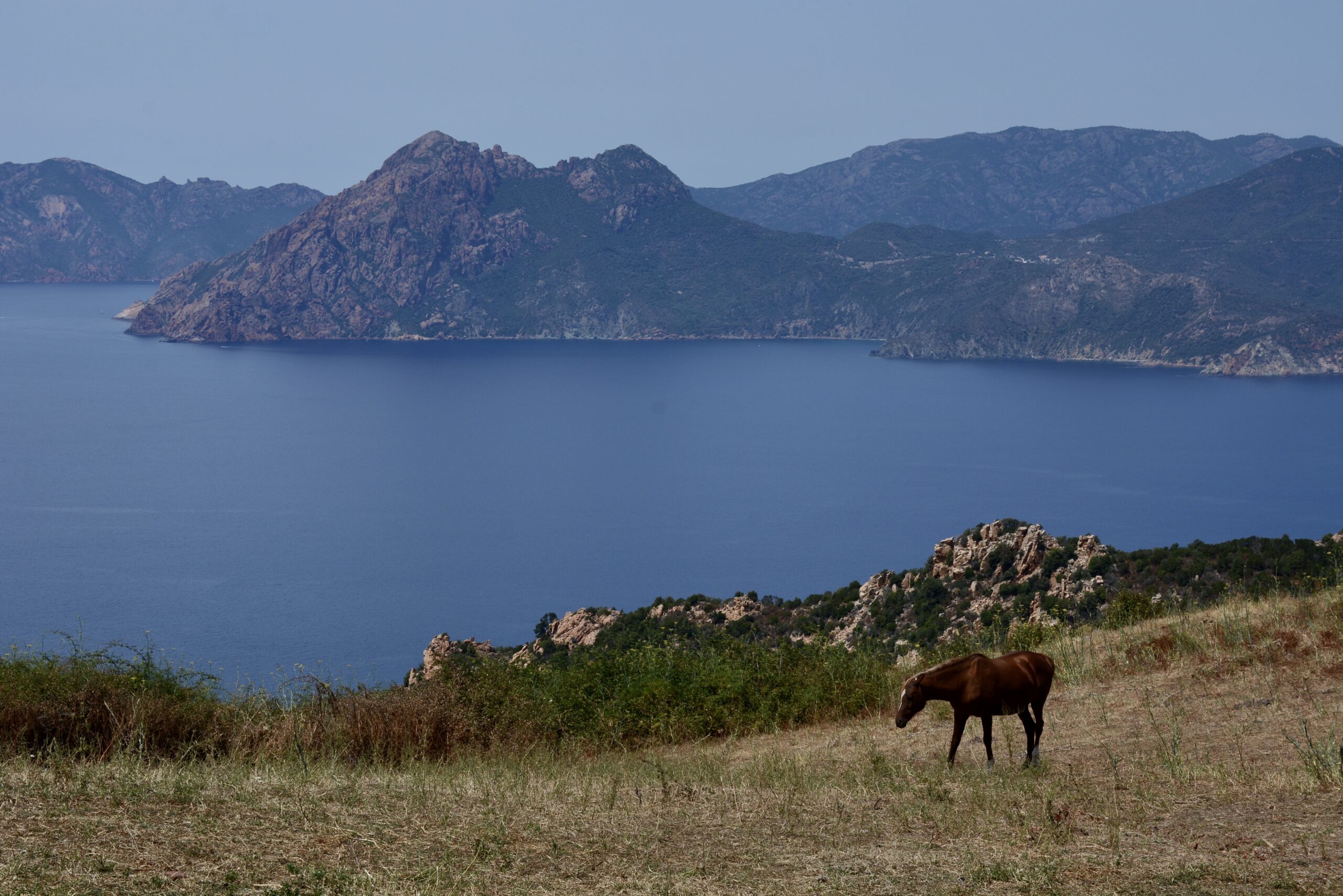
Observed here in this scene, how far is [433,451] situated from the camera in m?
170

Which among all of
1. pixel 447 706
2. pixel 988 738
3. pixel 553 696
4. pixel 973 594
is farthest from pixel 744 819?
pixel 973 594

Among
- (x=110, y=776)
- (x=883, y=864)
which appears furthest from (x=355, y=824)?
(x=883, y=864)

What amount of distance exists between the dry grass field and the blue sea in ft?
195

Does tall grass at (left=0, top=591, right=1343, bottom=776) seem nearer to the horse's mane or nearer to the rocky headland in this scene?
the horse's mane

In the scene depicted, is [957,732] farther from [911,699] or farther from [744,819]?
[744,819]

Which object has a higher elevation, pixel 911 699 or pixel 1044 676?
pixel 1044 676

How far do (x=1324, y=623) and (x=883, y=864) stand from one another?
36.2ft

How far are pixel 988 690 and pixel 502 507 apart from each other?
12308 centimetres

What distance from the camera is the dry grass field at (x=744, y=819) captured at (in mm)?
7762

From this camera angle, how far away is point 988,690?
11.9 m

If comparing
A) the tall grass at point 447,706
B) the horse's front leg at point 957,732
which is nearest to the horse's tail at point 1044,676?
the horse's front leg at point 957,732

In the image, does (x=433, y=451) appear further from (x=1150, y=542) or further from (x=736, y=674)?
(x=736, y=674)

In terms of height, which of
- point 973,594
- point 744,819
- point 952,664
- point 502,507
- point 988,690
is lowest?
point 502,507

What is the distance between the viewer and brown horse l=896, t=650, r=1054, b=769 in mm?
11891
